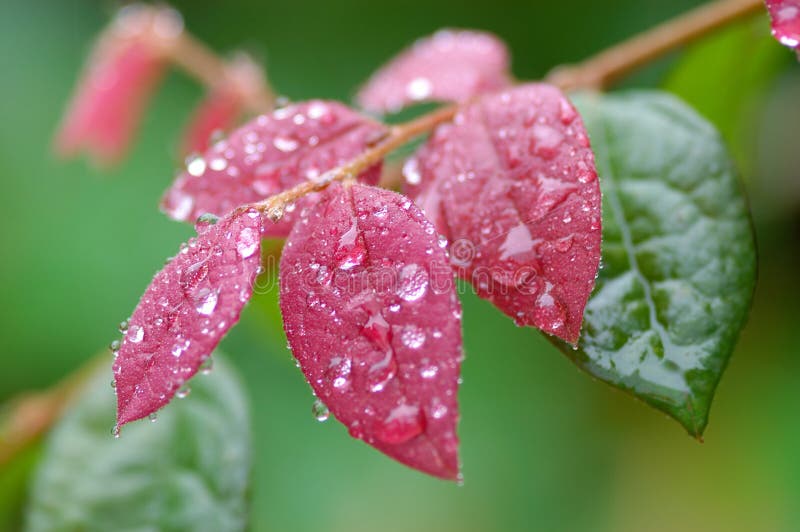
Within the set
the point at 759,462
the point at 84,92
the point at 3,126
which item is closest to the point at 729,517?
the point at 759,462

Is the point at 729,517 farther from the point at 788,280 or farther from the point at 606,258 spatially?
the point at 606,258

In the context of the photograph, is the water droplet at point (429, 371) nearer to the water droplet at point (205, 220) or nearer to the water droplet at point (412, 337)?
the water droplet at point (412, 337)

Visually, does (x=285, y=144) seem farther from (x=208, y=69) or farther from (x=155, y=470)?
(x=208, y=69)

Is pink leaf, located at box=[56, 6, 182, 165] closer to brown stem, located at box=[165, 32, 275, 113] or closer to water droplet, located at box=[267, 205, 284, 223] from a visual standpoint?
brown stem, located at box=[165, 32, 275, 113]

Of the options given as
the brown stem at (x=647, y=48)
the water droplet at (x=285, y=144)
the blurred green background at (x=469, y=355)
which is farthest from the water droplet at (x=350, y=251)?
the blurred green background at (x=469, y=355)

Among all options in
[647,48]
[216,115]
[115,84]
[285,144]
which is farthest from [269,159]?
[115,84]

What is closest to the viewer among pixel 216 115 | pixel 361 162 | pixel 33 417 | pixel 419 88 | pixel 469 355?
pixel 361 162
